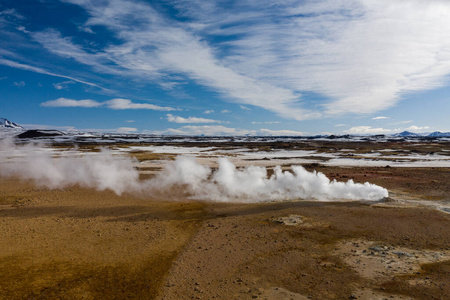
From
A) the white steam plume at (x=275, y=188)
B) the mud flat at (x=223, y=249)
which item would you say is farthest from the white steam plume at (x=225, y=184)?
the mud flat at (x=223, y=249)

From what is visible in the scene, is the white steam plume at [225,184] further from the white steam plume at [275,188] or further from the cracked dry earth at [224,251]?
the cracked dry earth at [224,251]

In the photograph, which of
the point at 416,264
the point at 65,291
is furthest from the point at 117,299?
the point at 416,264

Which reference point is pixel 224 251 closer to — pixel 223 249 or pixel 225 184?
pixel 223 249

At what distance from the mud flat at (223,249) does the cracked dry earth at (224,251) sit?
46mm

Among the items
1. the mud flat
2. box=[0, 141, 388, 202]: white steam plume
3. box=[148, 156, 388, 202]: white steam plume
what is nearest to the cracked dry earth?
the mud flat

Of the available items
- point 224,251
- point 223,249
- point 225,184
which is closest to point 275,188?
point 225,184

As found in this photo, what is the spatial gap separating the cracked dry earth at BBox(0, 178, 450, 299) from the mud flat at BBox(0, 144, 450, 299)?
46 millimetres

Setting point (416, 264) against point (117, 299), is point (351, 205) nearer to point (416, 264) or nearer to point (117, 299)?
point (416, 264)

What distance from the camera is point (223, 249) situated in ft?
39.4

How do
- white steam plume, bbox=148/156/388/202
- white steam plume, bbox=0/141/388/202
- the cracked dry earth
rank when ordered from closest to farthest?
the cracked dry earth < white steam plume, bbox=148/156/388/202 < white steam plume, bbox=0/141/388/202

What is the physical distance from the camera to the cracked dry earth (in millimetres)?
9023

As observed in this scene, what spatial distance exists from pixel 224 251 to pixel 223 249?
194 millimetres

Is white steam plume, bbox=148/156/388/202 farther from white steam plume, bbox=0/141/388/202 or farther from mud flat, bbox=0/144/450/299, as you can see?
mud flat, bbox=0/144/450/299

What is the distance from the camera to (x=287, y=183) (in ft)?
76.2
